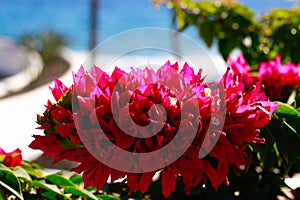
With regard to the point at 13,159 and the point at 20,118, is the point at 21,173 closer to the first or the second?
the point at 13,159

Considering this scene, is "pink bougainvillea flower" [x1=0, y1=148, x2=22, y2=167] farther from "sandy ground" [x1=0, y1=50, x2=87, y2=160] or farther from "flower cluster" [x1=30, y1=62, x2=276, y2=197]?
"sandy ground" [x1=0, y1=50, x2=87, y2=160]

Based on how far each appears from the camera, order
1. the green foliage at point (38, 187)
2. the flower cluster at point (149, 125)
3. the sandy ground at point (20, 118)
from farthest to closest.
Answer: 1. the sandy ground at point (20, 118)
2. the green foliage at point (38, 187)
3. the flower cluster at point (149, 125)

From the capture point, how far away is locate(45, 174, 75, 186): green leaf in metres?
0.53

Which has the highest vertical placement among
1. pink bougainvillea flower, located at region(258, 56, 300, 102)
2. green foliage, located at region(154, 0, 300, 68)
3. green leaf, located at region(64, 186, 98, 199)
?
green foliage, located at region(154, 0, 300, 68)

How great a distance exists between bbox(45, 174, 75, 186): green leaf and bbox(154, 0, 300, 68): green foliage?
19.5 inches

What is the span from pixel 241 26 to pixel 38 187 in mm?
595

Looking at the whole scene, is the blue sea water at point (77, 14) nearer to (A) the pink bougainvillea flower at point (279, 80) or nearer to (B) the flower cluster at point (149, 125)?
(A) the pink bougainvillea flower at point (279, 80)

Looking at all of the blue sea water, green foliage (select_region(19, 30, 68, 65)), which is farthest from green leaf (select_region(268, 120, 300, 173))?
the blue sea water

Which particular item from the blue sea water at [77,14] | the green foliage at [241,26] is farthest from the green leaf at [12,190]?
the blue sea water at [77,14]

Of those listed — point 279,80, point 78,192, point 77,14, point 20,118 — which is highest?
point 77,14

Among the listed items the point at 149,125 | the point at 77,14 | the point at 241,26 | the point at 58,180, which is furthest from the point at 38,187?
the point at 77,14

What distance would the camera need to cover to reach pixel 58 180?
0.53 metres

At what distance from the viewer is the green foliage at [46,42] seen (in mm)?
4035

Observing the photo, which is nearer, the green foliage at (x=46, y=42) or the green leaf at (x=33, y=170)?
the green leaf at (x=33, y=170)
